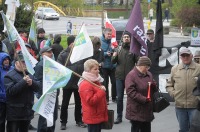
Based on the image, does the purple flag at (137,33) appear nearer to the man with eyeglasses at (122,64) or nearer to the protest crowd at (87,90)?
the protest crowd at (87,90)

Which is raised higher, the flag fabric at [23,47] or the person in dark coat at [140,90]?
the flag fabric at [23,47]

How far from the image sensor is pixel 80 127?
32.9ft

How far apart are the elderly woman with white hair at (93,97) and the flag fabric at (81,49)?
1.53m

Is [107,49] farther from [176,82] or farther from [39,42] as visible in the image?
[176,82]

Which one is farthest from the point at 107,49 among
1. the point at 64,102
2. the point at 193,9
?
the point at 193,9

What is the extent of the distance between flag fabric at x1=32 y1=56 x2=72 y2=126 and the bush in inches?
1272

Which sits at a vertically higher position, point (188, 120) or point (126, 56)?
point (126, 56)

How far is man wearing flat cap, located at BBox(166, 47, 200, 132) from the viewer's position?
25.1 feet

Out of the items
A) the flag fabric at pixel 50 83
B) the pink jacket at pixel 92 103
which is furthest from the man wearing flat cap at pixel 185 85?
the flag fabric at pixel 50 83

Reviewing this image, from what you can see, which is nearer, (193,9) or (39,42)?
(39,42)

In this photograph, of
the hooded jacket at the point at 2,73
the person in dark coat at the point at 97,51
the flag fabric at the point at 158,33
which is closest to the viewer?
the hooded jacket at the point at 2,73

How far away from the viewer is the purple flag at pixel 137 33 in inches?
350

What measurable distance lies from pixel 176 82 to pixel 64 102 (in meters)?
2.86

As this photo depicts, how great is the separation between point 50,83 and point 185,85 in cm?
207
